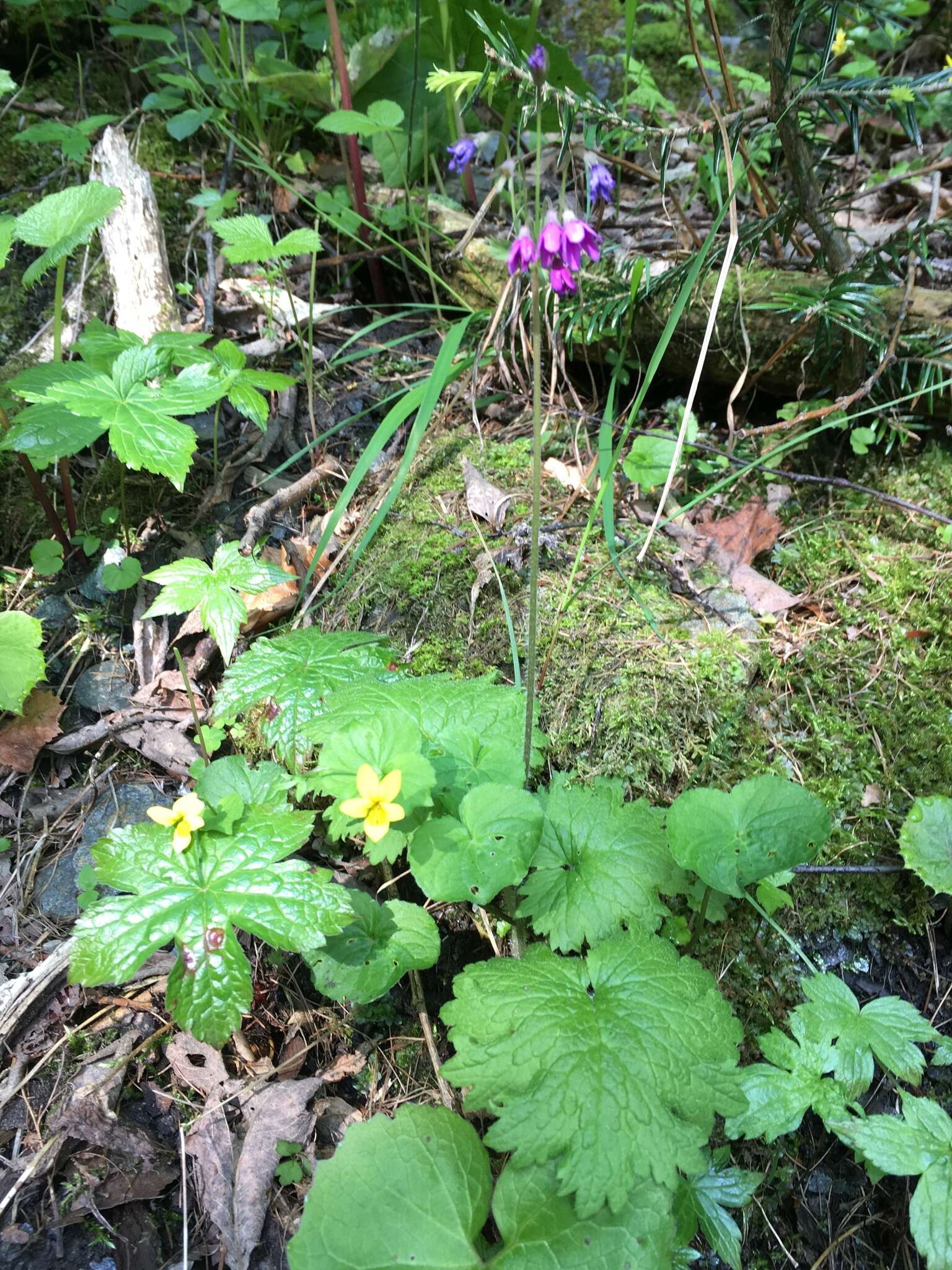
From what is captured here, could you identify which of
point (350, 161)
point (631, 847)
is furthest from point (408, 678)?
point (350, 161)

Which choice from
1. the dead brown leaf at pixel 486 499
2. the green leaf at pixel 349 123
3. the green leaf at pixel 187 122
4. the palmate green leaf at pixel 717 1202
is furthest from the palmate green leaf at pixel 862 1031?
the green leaf at pixel 187 122

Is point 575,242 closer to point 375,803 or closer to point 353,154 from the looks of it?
point 375,803

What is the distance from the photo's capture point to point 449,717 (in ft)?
5.64

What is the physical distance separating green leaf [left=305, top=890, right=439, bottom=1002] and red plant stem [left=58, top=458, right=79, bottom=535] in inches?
62.2

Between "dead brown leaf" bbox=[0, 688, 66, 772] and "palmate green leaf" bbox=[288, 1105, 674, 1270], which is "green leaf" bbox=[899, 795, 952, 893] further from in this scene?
"dead brown leaf" bbox=[0, 688, 66, 772]

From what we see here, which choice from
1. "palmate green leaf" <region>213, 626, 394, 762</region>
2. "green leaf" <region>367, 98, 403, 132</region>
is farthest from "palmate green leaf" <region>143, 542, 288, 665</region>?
"green leaf" <region>367, 98, 403, 132</region>

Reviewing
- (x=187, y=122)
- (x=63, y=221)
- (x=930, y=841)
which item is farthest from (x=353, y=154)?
(x=930, y=841)

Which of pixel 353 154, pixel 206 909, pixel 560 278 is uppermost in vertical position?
pixel 353 154

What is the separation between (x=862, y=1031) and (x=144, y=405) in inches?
88.0

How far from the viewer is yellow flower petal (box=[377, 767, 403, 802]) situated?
1.40m

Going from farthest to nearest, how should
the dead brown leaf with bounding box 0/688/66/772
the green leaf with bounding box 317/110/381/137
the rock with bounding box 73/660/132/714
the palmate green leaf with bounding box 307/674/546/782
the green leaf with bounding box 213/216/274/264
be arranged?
the green leaf with bounding box 317/110/381/137 → the green leaf with bounding box 213/216/274/264 → the rock with bounding box 73/660/132/714 → the dead brown leaf with bounding box 0/688/66/772 → the palmate green leaf with bounding box 307/674/546/782

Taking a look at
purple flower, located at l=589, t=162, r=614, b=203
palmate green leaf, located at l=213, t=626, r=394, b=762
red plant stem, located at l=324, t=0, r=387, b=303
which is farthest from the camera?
red plant stem, located at l=324, t=0, r=387, b=303

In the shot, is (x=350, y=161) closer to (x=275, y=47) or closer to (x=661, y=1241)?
(x=275, y=47)

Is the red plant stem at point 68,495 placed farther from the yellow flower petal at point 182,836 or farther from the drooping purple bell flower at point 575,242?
the drooping purple bell flower at point 575,242
